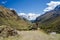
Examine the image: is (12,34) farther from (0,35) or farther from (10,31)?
(0,35)

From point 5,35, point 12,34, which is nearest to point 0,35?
point 5,35

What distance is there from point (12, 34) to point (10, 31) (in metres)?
0.56

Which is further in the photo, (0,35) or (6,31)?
(6,31)

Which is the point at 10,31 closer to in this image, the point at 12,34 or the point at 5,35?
the point at 12,34

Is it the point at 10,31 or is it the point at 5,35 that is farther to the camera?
the point at 10,31

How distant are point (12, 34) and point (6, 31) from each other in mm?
1054

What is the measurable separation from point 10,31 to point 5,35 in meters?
2.11

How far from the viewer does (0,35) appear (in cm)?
2084

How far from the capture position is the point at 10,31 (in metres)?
23.2

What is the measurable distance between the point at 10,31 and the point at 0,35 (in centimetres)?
255

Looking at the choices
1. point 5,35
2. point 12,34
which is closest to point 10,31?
point 12,34

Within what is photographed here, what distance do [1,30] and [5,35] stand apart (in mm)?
1495

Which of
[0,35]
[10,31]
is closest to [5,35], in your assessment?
[0,35]

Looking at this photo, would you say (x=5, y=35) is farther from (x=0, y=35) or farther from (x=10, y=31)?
(x=10, y=31)
